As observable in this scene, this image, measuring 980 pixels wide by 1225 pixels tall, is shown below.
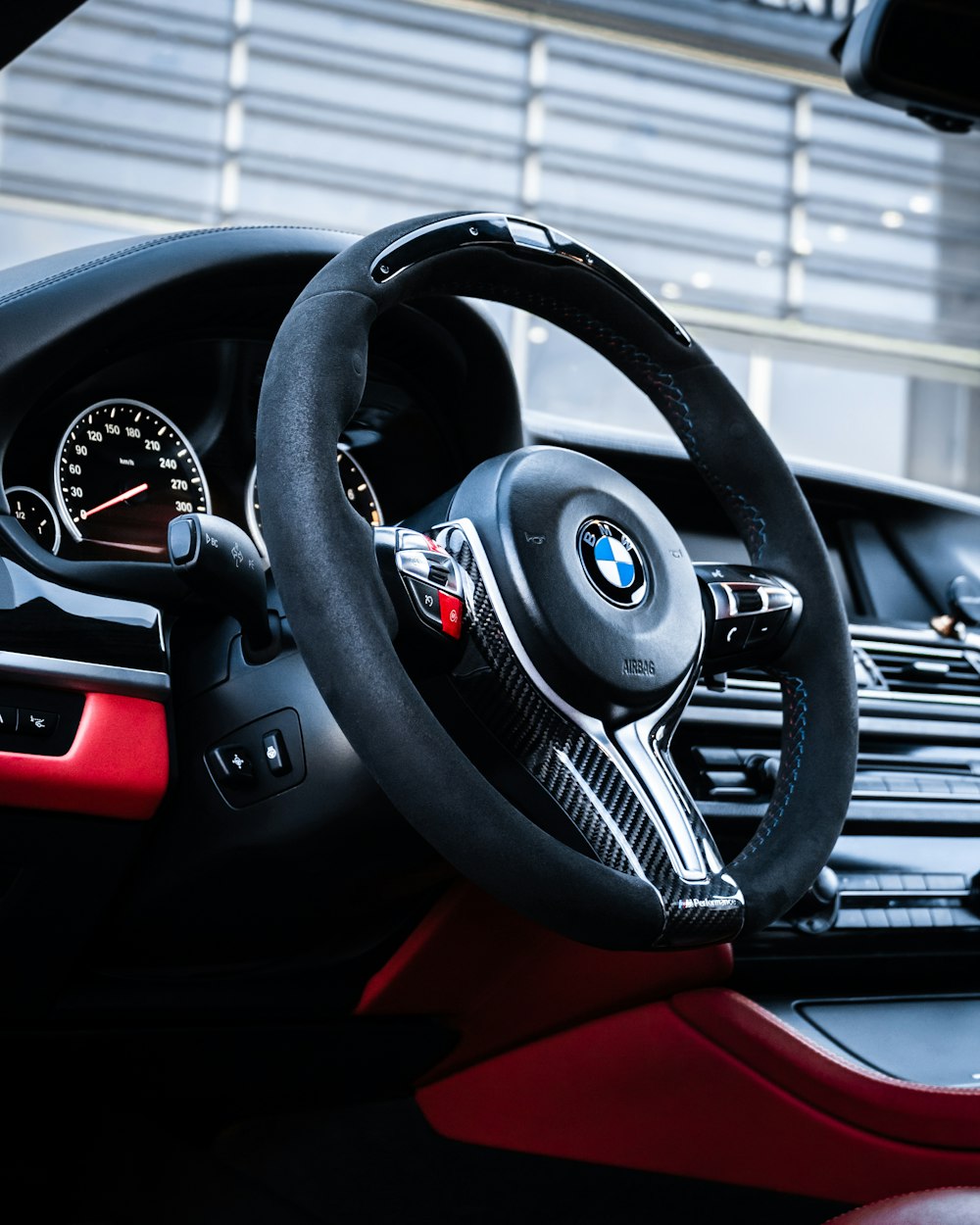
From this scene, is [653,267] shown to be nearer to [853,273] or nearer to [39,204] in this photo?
[853,273]

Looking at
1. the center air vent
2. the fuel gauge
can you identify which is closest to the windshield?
the center air vent

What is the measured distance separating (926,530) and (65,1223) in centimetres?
145

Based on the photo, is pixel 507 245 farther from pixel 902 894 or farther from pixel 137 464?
pixel 902 894

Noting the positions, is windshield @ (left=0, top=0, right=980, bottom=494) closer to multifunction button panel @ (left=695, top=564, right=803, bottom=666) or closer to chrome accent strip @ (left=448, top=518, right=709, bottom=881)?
multifunction button panel @ (left=695, top=564, right=803, bottom=666)

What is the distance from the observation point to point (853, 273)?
8078 millimetres

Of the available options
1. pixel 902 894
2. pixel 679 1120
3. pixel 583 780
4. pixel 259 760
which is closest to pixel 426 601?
pixel 583 780

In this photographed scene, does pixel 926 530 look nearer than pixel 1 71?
No

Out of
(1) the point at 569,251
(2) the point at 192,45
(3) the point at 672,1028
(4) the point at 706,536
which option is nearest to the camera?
(1) the point at 569,251

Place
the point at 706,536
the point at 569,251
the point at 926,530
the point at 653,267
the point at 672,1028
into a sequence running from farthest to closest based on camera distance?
the point at 653,267
the point at 926,530
the point at 706,536
the point at 672,1028
the point at 569,251

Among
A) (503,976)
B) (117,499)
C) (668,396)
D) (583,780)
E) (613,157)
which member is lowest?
(503,976)

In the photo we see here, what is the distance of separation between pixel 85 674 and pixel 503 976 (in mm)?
480

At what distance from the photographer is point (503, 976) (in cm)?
120

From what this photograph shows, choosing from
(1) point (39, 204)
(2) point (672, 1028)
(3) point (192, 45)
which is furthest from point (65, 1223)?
(3) point (192, 45)

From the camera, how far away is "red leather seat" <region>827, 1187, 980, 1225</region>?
2.51 ft
